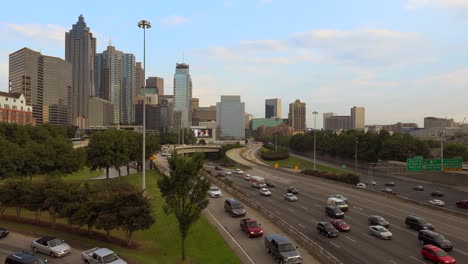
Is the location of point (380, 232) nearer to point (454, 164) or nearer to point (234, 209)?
point (234, 209)

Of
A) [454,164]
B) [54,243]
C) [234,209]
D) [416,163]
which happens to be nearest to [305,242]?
[234,209]

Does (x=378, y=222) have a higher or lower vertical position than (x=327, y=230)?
lower

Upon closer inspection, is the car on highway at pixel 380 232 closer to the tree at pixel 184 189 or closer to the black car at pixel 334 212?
the black car at pixel 334 212

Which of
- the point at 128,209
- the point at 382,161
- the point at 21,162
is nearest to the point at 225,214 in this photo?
the point at 128,209

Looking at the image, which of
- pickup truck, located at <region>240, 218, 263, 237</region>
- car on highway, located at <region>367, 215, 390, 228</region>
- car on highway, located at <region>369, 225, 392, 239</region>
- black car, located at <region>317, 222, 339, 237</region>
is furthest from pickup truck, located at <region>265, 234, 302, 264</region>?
car on highway, located at <region>367, 215, 390, 228</region>

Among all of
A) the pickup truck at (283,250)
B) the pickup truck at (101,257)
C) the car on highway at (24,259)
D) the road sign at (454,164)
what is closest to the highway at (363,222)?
the pickup truck at (283,250)

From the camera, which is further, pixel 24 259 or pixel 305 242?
pixel 305 242
